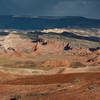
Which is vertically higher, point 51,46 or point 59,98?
point 59,98

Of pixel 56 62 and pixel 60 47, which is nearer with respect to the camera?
pixel 56 62

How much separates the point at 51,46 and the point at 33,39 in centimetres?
2017

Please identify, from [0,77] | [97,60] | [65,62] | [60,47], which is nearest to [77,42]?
[60,47]

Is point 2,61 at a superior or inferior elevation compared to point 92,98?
inferior

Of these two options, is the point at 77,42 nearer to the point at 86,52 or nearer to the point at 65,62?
the point at 86,52

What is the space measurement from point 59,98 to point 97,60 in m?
103

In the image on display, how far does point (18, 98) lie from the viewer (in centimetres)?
1772

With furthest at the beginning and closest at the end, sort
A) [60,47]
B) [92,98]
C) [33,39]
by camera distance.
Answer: [33,39], [60,47], [92,98]

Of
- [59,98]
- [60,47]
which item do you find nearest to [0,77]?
[59,98]

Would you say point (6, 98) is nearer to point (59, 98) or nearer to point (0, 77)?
point (59, 98)

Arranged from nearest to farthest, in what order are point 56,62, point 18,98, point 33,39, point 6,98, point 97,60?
point 18,98 → point 6,98 → point 56,62 → point 97,60 → point 33,39

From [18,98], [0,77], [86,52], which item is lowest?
[86,52]

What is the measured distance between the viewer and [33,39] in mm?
191750

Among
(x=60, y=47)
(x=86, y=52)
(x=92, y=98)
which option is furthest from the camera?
(x=60, y=47)
